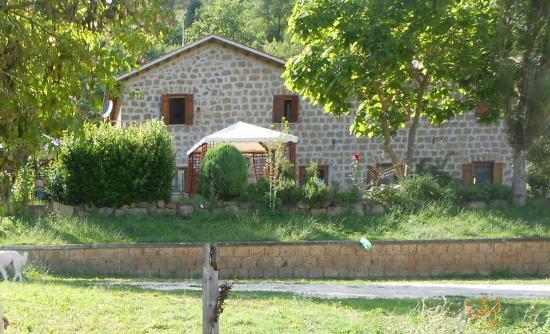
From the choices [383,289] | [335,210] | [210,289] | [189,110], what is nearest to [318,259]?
[335,210]

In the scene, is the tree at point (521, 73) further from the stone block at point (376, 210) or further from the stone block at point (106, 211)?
the stone block at point (106, 211)

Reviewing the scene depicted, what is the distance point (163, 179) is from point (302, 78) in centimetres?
488

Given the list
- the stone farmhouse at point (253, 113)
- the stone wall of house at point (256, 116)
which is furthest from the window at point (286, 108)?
the stone wall of house at point (256, 116)

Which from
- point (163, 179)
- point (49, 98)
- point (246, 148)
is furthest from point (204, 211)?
point (49, 98)

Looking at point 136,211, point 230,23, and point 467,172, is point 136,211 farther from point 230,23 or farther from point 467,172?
point 230,23

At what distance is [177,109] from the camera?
2983cm

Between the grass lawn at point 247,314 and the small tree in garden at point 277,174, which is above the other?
the small tree in garden at point 277,174

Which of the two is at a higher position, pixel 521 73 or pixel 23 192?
pixel 521 73

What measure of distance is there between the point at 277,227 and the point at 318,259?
1.72m

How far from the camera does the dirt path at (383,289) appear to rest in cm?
1439

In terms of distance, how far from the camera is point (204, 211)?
21766 mm

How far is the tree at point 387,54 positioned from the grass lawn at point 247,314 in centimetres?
1085

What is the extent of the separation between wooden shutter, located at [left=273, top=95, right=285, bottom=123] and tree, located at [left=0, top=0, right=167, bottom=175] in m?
21.6

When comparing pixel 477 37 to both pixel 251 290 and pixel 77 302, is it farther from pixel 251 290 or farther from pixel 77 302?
pixel 77 302
